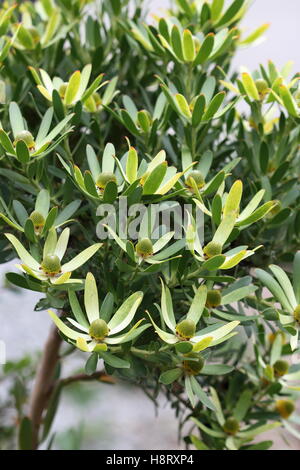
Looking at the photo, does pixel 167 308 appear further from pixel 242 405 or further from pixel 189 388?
pixel 242 405

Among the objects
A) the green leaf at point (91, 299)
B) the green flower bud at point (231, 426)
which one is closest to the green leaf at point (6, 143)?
the green leaf at point (91, 299)

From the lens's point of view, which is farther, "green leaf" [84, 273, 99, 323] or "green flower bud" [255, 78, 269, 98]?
"green flower bud" [255, 78, 269, 98]

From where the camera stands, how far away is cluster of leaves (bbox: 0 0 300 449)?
41 cm

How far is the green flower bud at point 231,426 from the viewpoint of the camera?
0.57m

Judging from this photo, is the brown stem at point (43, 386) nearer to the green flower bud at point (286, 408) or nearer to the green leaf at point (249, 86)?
the green flower bud at point (286, 408)

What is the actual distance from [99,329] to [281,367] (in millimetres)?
236

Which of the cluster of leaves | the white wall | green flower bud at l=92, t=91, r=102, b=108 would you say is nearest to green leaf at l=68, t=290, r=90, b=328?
the cluster of leaves

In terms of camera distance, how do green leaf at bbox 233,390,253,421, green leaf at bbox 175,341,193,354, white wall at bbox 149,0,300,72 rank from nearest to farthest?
green leaf at bbox 175,341,193,354
green leaf at bbox 233,390,253,421
white wall at bbox 149,0,300,72

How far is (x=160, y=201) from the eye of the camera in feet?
1.50

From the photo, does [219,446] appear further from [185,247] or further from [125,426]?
[125,426]

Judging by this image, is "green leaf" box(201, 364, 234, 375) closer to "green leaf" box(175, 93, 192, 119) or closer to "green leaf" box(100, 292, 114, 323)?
"green leaf" box(100, 292, 114, 323)

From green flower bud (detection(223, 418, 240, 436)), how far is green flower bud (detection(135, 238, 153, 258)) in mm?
242

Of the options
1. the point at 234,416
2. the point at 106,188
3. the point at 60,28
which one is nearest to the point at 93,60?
the point at 60,28
